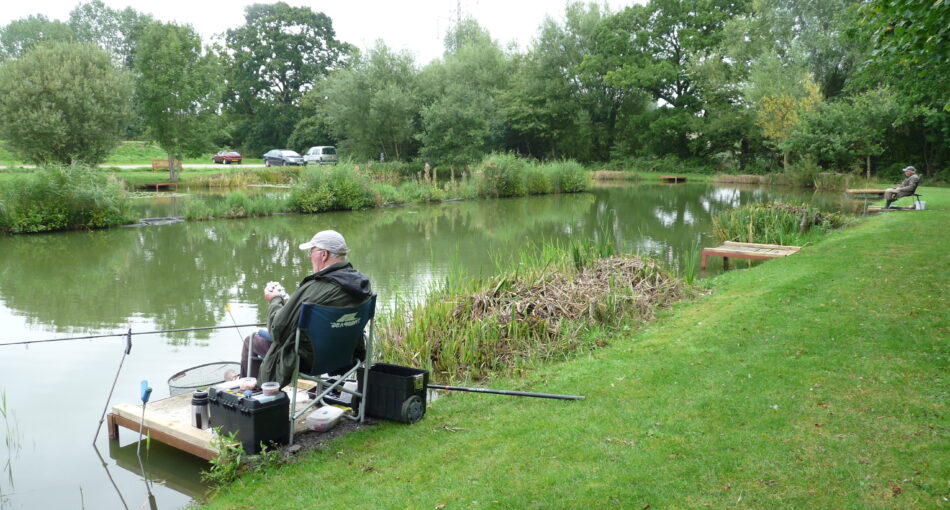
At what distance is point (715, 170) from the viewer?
37969 mm

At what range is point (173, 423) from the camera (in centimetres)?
429

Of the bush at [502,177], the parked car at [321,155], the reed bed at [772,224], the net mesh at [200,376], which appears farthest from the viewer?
the parked car at [321,155]

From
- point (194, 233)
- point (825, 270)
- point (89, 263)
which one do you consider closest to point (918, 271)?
point (825, 270)

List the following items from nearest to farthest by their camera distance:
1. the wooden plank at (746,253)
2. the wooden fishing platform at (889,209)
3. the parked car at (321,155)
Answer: the wooden plank at (746,253) → the wooden fishing platform at (889,209) → the parked car at (321,155)

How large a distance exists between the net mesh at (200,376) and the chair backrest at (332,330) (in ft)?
4.04

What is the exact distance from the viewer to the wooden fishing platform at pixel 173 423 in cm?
409

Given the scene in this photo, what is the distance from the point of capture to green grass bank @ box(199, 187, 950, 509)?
126 inches

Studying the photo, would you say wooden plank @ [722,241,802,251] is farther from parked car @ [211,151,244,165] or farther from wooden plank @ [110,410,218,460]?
parked car @ [211,151,244,165]

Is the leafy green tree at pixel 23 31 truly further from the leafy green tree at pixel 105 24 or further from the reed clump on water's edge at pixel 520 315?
the reed clump on water's edge at pixel 520 315

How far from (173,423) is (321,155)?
37.2 m

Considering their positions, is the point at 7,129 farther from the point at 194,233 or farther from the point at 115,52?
the point at 115,52

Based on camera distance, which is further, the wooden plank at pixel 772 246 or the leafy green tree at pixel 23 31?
the leafy green tree at pixel 23 31

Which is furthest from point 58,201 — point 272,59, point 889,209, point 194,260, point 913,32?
point 272,59

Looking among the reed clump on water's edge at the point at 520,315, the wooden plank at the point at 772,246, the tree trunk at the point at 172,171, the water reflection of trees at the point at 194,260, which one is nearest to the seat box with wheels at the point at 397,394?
the reed clump on water's edge at the point at 520,315
